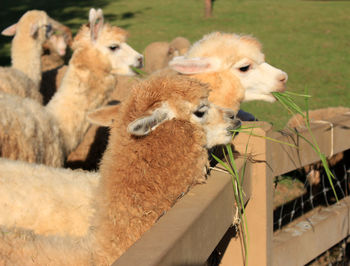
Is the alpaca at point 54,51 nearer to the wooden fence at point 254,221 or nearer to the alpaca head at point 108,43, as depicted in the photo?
the alpaca head at point 108,43

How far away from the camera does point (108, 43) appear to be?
194 inches

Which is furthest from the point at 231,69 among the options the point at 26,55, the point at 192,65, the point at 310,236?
the point at 26,55

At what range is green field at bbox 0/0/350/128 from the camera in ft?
33.6

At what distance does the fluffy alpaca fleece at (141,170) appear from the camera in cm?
192

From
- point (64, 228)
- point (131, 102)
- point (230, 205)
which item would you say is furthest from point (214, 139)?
point (64, 228)

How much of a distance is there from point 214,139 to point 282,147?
0.35 metres

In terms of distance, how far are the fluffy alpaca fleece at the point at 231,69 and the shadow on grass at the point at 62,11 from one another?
14413 millimetres

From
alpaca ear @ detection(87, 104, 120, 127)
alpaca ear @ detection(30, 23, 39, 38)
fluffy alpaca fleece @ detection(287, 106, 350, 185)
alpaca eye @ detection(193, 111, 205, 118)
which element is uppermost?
alpaca eye @ detection(193, 111, 205, 118)

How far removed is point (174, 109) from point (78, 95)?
2825 millimetres

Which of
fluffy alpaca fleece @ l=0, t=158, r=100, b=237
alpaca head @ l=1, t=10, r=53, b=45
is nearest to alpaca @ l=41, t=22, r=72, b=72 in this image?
alpaca head @ l=1, t=10, r=53, b=45

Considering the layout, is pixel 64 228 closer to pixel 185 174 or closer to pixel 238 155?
pixel 185 174

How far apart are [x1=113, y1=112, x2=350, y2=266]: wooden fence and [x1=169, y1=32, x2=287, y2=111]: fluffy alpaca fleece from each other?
0.84 metres

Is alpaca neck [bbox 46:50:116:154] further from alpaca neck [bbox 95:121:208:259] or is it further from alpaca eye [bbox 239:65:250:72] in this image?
alpaca neck [bbox 95:121:208:259]

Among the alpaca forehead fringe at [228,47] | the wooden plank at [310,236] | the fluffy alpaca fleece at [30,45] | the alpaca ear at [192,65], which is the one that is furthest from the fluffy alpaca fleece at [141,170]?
the fluffy alpaca fleece at [30,45]
